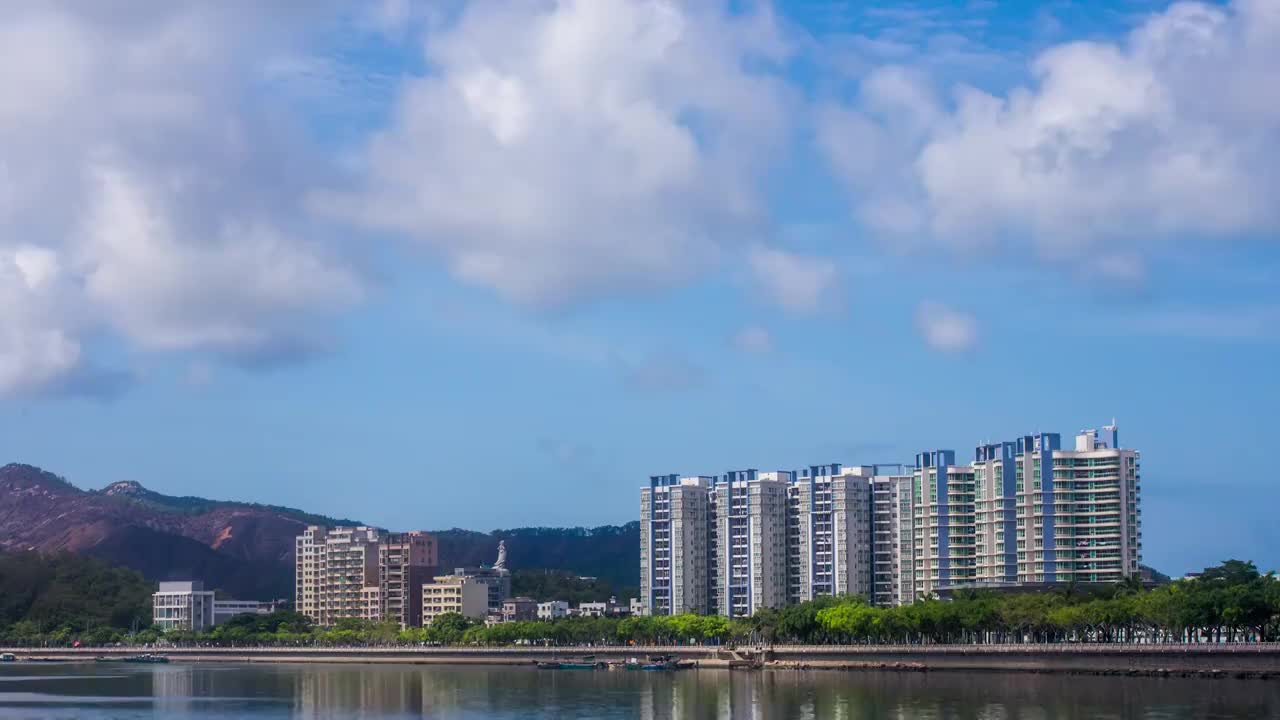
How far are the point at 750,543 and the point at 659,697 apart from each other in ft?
170

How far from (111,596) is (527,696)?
4970 inches

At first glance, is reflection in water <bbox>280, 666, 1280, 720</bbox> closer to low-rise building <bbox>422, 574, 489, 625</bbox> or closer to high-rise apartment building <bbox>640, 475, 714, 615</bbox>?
high-rise apartment building <bbox>640, 475, 714, 615</bbox>

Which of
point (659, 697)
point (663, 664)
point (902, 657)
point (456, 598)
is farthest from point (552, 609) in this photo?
point (659, 697)

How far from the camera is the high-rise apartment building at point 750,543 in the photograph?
130625mm

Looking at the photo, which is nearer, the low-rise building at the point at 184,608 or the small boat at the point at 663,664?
the small boat at the point at 663,664

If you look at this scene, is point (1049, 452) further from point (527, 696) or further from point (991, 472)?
point (527, 696)

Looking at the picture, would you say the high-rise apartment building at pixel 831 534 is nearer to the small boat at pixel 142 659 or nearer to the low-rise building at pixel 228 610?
the small boat at pixel 142 659

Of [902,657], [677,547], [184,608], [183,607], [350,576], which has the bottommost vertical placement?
[184,608]

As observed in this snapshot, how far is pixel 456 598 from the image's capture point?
6457 inches

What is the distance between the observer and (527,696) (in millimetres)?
83125

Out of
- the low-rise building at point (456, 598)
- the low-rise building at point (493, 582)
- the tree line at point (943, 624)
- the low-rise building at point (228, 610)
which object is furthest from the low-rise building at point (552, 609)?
the low-rise building at point (228, 610)

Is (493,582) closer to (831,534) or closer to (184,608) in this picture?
(184,608)

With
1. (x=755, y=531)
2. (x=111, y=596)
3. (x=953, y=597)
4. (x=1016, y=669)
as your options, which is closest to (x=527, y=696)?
(x=1016, y=669)

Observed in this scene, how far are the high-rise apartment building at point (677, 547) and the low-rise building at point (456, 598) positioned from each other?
101ft
